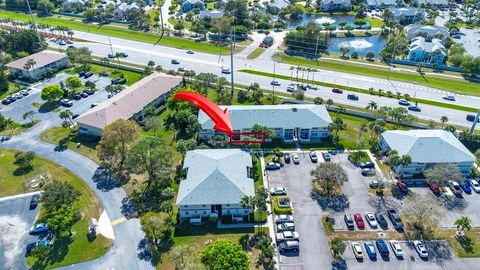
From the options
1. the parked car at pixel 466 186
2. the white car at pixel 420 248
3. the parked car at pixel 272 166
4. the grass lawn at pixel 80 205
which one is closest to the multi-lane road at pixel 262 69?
the parked car at pixel 466 186

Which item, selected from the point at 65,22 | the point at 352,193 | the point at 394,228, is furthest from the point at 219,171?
the point at 65,22

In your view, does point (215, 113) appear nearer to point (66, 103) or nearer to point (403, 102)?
point (66, 103)

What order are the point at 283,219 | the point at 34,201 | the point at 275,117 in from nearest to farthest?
the point at 283,219
the point at 34,201
the point at 275,117

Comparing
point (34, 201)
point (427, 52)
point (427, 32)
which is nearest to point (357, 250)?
point (34, 201)

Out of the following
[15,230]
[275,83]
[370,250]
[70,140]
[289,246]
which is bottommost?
[15,230]

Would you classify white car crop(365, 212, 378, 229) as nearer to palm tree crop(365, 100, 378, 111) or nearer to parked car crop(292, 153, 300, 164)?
parked car crop(292, 153, 300, 164)

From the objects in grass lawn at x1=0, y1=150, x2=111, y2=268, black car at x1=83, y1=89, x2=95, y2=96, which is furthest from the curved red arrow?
black car at x1=83, y1=89, x2=95, y2=96

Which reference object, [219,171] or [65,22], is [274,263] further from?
[65,22]
